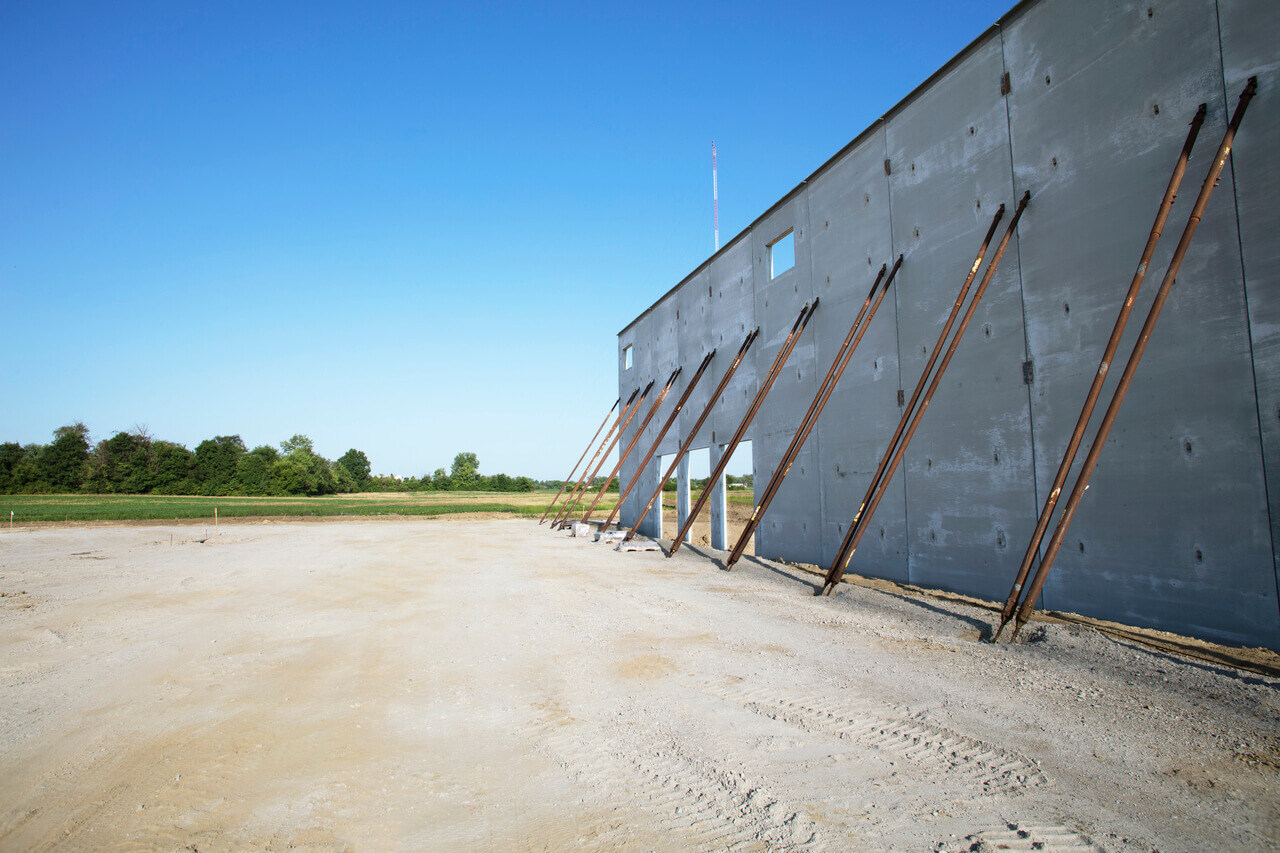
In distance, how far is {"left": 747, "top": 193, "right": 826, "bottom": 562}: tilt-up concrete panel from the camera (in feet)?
41.0

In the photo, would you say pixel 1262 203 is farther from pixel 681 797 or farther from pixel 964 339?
pixel 681 797

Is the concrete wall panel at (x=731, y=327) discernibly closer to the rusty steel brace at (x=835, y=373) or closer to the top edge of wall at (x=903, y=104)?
the top edge of wall at (x=903, y=104)

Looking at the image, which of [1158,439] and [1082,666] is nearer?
[1082,666]

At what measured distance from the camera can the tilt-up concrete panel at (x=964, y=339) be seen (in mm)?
8094

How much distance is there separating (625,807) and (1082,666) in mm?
4103

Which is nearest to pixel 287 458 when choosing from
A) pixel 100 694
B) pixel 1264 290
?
pixel 100 694

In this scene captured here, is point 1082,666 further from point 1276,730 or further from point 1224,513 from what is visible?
point 1224,513

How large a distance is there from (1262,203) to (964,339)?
342 centimetres

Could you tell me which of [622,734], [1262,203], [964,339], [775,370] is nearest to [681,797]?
[622,734]

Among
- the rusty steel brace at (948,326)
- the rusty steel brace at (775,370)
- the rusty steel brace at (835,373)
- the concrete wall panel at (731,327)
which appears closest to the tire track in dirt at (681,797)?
the rusty steel brace at (948,326)

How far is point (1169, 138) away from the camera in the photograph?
253 inches

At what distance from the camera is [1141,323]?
645cm

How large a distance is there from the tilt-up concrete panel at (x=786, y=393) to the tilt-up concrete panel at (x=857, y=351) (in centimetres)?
35

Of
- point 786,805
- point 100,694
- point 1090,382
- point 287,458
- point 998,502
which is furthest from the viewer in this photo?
point 287,458
